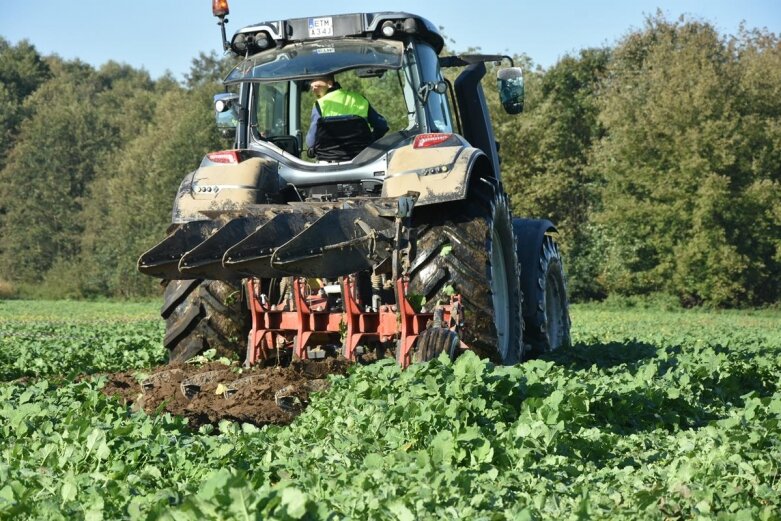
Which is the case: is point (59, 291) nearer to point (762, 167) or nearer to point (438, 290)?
point (762, 167)

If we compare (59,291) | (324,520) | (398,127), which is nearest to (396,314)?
(398,127)

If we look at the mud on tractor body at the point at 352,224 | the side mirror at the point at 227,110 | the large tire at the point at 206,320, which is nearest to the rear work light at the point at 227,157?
the mud on tractor body at the point at 352,224

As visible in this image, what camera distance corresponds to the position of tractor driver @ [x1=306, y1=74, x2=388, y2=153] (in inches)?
367

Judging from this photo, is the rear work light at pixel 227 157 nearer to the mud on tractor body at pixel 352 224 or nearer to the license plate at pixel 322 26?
the mud on tractor body at pixel 352 224

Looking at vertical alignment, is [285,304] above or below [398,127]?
below

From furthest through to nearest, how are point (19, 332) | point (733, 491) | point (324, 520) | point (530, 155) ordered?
point (530, 155)
point (19, 332)
point (733, 491)
point (324, 520)

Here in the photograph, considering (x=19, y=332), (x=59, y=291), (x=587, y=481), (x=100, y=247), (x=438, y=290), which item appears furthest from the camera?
(x=100, y=247)

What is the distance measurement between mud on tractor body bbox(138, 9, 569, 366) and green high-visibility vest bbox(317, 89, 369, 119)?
0.27 ft

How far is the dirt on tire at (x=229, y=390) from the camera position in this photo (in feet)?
23.8

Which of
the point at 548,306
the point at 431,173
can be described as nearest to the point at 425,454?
the point at 431,173

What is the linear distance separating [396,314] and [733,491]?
12.6ft

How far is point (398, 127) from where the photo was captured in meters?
9.69

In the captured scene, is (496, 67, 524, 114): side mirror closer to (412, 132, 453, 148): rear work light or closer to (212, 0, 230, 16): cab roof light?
(412, 132, 453, 148): rear work light

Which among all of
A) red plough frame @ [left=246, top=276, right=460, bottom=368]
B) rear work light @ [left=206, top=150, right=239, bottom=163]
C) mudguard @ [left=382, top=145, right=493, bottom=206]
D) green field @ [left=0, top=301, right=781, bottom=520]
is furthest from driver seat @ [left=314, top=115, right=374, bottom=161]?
green field @ [left=0, top=301, right=781, bottom=520]
